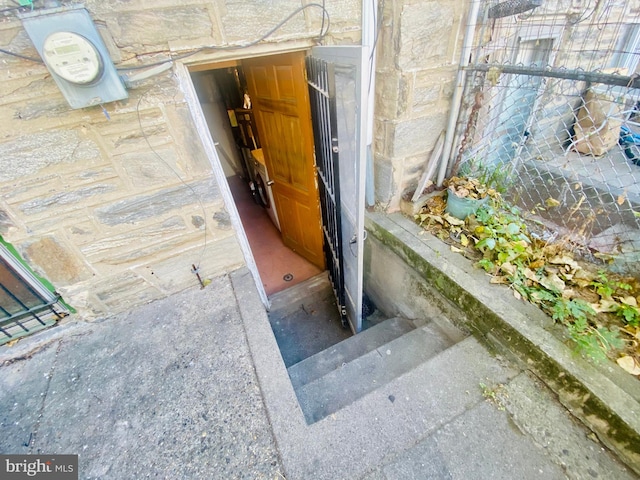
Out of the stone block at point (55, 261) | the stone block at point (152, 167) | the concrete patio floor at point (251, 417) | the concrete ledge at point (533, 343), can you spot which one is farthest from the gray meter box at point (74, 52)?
the concrete ledge at point (533, 343)

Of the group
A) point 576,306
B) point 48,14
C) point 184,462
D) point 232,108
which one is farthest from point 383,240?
point 232,108

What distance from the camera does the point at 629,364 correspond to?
1198mm

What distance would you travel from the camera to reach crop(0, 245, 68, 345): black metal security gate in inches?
62.7

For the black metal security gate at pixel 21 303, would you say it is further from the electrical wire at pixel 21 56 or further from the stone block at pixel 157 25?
the stone block at pixel 157 25

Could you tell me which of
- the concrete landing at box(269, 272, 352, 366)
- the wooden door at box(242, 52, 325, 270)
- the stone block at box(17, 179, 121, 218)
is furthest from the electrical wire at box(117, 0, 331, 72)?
the concrete landing at box(269, 272, 352, 366)

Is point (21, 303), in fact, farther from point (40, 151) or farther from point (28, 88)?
point (28, 88)

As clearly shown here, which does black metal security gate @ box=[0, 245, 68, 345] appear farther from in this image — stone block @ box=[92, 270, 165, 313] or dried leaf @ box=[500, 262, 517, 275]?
dried leaf @ box=[500, 262, 517, 275]

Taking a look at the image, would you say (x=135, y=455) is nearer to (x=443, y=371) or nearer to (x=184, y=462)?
(x=184, y=462)

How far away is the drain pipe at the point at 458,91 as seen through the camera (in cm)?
173

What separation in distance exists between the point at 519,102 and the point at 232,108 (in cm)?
417

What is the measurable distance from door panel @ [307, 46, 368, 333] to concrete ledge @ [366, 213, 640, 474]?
1.57 feet

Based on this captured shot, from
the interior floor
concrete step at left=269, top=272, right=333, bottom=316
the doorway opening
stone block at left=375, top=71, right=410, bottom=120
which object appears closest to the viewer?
stone block at left=375, top=71, right=410, bottom=120

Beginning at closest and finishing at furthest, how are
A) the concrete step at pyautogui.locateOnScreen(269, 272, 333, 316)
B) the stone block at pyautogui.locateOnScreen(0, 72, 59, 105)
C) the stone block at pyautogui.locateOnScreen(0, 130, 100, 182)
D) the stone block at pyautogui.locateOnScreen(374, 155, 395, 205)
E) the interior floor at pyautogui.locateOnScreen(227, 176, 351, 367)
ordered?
1. the stone block at pyautogui.locateOnScreen(0, 72, 59, 105)
2. the stone block at pyautogui.locateOnScreen(0, 130, 100, 182)
3. the stone block at pyautogui.locateOnScreen(374, 155, 395, 205)
4. the interior floor at pyautogui.locateOnScreen(227, 176, 351, 367)
5. the concrete step at pyautogui.locateOnScreen(269, 272, 333, 316)

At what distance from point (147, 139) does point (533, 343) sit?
2252 millimetres
